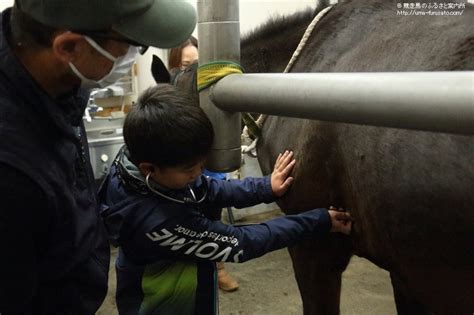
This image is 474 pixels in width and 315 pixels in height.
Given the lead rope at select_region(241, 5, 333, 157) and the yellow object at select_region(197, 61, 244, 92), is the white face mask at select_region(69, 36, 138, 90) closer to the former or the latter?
the yellow object at select_region(197, 61, 244, 92)

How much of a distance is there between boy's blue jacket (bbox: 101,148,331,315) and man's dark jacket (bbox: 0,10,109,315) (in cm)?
11

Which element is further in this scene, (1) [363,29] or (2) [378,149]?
(1) [363,29]

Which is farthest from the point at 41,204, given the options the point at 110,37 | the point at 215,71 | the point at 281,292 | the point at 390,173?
the point at 281,292

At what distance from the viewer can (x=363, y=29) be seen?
1.04 metres

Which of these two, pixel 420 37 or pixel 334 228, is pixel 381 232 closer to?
pixel 334 228

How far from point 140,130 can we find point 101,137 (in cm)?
166

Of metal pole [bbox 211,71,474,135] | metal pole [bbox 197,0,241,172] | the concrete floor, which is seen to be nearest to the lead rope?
metal pole [bbox 197,0,241,172]

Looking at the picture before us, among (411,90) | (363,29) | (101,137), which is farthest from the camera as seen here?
(101,137)

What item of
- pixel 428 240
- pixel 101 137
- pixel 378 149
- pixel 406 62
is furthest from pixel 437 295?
pixel 101 137

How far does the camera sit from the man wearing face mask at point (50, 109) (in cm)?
55

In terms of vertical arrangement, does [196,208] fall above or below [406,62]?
below

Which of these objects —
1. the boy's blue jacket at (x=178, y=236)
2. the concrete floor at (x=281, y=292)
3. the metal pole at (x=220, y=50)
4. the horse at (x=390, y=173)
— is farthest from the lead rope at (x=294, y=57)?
the concrete floor at (x=281, y=292)

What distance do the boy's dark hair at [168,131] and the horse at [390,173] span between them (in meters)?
0.29

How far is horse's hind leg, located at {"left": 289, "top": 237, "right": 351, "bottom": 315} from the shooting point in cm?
112
